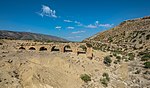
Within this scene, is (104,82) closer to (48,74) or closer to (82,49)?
(48,74)

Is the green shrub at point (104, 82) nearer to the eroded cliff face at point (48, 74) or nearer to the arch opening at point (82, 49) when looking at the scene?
the eroded cliff face at point (48, 74)

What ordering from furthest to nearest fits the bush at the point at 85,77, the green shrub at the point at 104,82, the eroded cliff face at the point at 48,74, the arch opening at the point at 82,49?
the arch opening at the point at 82,49, the green shrub at the point at 104,82, the bush at the point at 85,77, the eroded cliff face at the point at 48,74

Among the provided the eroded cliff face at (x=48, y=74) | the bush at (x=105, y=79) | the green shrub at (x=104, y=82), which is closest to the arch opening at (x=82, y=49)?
the eroded cliff face at (x=48, y=74)

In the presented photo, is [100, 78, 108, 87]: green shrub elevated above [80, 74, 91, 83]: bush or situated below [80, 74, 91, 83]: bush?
below

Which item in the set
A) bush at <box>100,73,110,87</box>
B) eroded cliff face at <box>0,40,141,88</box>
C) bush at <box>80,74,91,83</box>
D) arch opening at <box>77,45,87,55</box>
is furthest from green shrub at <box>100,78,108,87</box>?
arch opening at <box>77,45,87,55</box>

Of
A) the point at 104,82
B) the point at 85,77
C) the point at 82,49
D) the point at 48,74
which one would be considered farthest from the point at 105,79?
the point at 82,49

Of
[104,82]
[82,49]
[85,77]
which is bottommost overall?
[104,82]

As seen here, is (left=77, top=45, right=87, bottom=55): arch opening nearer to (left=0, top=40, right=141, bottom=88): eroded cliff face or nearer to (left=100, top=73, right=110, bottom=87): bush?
(left=0, top=40, right=141, bottom=88): eroded cliff face

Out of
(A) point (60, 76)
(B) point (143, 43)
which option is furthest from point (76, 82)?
(B) point (143, 43)

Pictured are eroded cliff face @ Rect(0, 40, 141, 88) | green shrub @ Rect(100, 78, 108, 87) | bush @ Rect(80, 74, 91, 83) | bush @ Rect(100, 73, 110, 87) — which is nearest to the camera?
eroded cliff face @ Rect(0, 40, 141, 88)

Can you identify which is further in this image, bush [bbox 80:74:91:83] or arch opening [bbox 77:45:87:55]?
arch opening [bbox 77:45:87:55]

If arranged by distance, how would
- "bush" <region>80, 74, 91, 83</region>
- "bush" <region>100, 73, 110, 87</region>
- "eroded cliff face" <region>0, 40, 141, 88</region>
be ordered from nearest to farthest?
"eroded cliff face" <region>0, 40, 141, 88</region> < "bush" <region>80, 74, 91, 83</region> < "bush" <region>100, 73, 110, 87</region>

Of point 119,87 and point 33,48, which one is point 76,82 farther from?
point 33,48

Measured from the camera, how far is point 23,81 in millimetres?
16859
